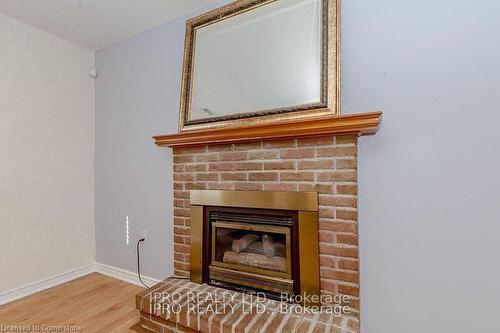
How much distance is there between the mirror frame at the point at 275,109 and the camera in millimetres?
1558

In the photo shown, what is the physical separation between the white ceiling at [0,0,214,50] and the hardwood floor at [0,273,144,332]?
2.38 meters

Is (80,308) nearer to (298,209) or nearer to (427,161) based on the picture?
(298,209)

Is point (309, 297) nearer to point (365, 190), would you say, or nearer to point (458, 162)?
point (365, 190)

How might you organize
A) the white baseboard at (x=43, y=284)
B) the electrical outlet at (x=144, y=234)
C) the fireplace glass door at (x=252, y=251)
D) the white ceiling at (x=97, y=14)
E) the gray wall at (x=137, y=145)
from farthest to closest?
the electrical outlet at (x=144, y=234) < the gray wall at (x=137, y=145) < the white baseboard at (x=43, y=284) < the white ceiling at (x=97, y=14) < the fireplace glass door at (x=252, y=251)

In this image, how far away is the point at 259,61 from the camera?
181cm

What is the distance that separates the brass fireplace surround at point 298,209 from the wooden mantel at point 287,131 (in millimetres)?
377

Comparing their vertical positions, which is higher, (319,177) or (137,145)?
(137,145)

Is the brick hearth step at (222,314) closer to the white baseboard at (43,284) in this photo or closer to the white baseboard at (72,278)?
the white baseboard at (72,278)

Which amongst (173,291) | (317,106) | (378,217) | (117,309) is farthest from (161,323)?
(317,106)

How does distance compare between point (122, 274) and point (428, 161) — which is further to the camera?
point (122, 274)

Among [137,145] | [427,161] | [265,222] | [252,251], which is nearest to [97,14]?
[137,145]

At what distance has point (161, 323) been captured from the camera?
65.8 inches

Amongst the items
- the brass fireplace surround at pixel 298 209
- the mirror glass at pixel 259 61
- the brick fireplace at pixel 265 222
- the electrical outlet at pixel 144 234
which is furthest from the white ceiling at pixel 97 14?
the electrical outlet at pixel 144 234

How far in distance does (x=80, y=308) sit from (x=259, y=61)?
233 cm
